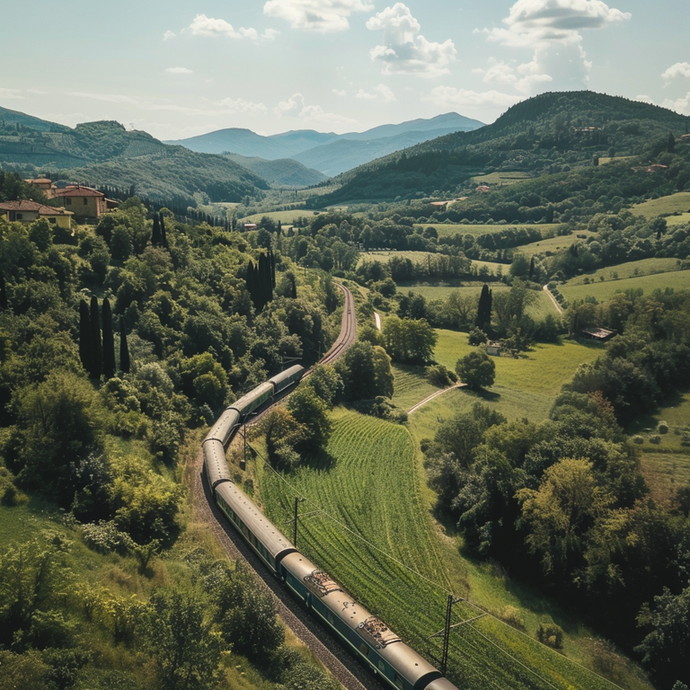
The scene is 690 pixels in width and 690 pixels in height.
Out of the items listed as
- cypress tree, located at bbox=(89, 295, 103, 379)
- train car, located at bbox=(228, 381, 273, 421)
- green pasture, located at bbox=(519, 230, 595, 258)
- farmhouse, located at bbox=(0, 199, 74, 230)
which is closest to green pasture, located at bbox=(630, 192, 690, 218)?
green pasture, located at bbox=(519, 230, 595, 258)

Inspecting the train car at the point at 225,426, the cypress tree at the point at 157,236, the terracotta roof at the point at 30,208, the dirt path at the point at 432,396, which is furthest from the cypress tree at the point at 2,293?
the dirt path at the point at 432,396

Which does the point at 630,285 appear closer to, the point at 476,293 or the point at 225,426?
the point at 476,293

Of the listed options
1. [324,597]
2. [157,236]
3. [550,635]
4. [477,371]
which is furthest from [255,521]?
[477,371]

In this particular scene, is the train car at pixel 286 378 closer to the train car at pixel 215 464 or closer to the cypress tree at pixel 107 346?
the train car at pixel 215 464

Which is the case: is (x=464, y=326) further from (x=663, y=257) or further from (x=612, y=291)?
(x=663, y=257)

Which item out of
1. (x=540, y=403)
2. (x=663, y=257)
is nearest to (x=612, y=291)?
(x=663, y=257)

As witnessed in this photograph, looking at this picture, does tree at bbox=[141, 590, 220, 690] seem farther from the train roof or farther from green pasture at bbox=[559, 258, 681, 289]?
green pasture at bbox=[559, 258, 681, 289]
